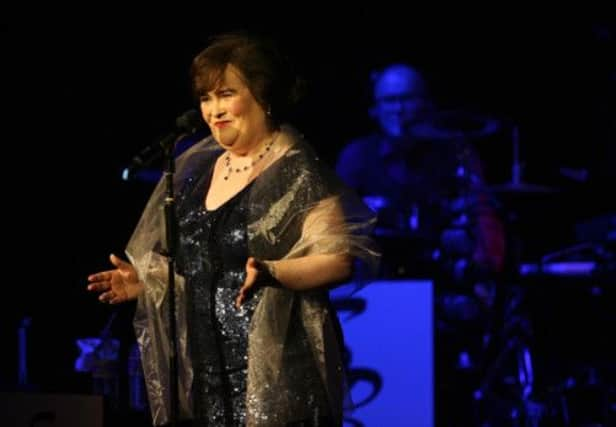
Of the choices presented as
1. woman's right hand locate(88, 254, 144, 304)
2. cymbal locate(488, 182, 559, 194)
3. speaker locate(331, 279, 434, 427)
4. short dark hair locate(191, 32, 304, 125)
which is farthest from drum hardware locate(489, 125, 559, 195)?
woman's right hand locate(88, 254, 144, 304)

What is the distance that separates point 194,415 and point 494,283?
3.22 metres

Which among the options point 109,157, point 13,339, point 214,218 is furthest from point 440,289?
point 214,218

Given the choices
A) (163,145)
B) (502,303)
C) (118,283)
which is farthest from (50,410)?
(502,303)

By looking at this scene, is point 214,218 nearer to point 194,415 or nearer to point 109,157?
point 194,415

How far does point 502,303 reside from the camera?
5949 millimetres

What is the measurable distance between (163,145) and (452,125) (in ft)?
11.1

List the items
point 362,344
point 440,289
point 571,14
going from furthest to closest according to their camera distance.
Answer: point 571,14
point 440,289
point 362,344

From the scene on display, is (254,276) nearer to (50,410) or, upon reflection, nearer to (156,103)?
(50,410)

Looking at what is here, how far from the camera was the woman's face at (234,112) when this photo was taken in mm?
2945

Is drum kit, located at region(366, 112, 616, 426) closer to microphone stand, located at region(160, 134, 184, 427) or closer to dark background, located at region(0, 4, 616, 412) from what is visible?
dark background, located at region(0, 4, 616, 412)

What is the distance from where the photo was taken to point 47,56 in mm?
5816

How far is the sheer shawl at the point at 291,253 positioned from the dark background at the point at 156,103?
6.10ft

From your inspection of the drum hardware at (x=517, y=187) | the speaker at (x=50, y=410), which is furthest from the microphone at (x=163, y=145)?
the drum hardware at (x=517, y=187)

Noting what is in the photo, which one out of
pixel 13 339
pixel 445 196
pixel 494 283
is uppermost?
pixel 445 196
